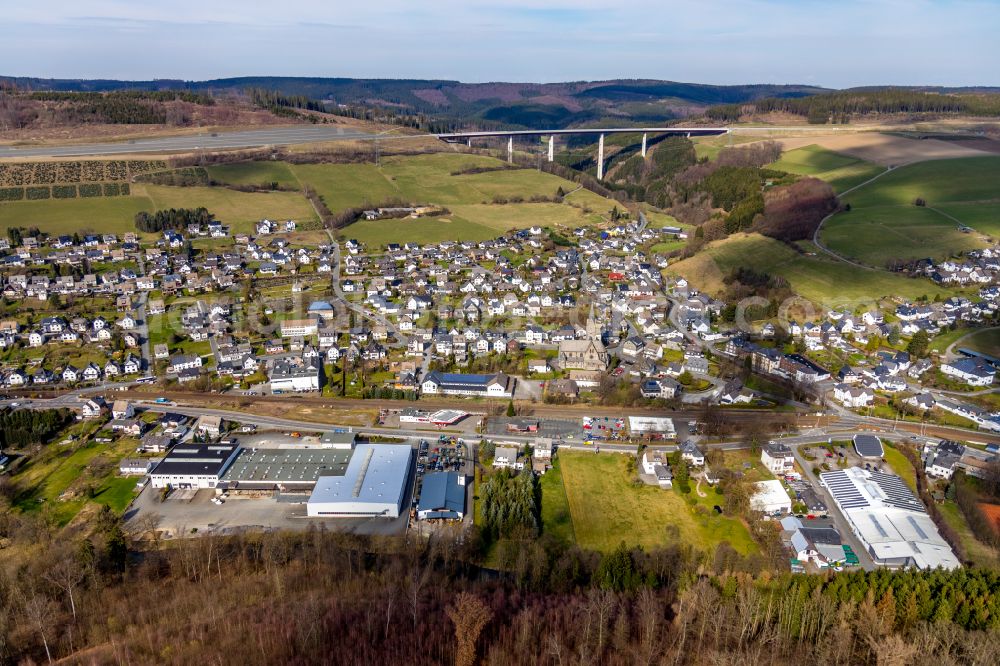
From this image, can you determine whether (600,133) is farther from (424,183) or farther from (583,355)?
(583,355)

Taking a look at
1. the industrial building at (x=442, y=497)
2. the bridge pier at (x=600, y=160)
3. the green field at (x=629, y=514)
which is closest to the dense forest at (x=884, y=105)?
the bridge pier at (x=600, y=160)

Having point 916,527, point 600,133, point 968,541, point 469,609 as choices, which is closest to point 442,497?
point 469,609

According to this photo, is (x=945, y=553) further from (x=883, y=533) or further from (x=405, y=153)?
(x=405, y=153)

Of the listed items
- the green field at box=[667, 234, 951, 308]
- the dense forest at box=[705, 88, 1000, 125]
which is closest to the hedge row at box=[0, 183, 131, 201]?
the green field at box=[667, 234, 951, 308]

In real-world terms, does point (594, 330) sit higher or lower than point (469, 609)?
higher

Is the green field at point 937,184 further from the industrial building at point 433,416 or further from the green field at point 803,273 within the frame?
the industrial building at point 433,416

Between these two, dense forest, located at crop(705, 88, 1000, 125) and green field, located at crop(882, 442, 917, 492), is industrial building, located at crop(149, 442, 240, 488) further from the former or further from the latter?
dense forest, located at crop(705, 88, 1000, 125)
